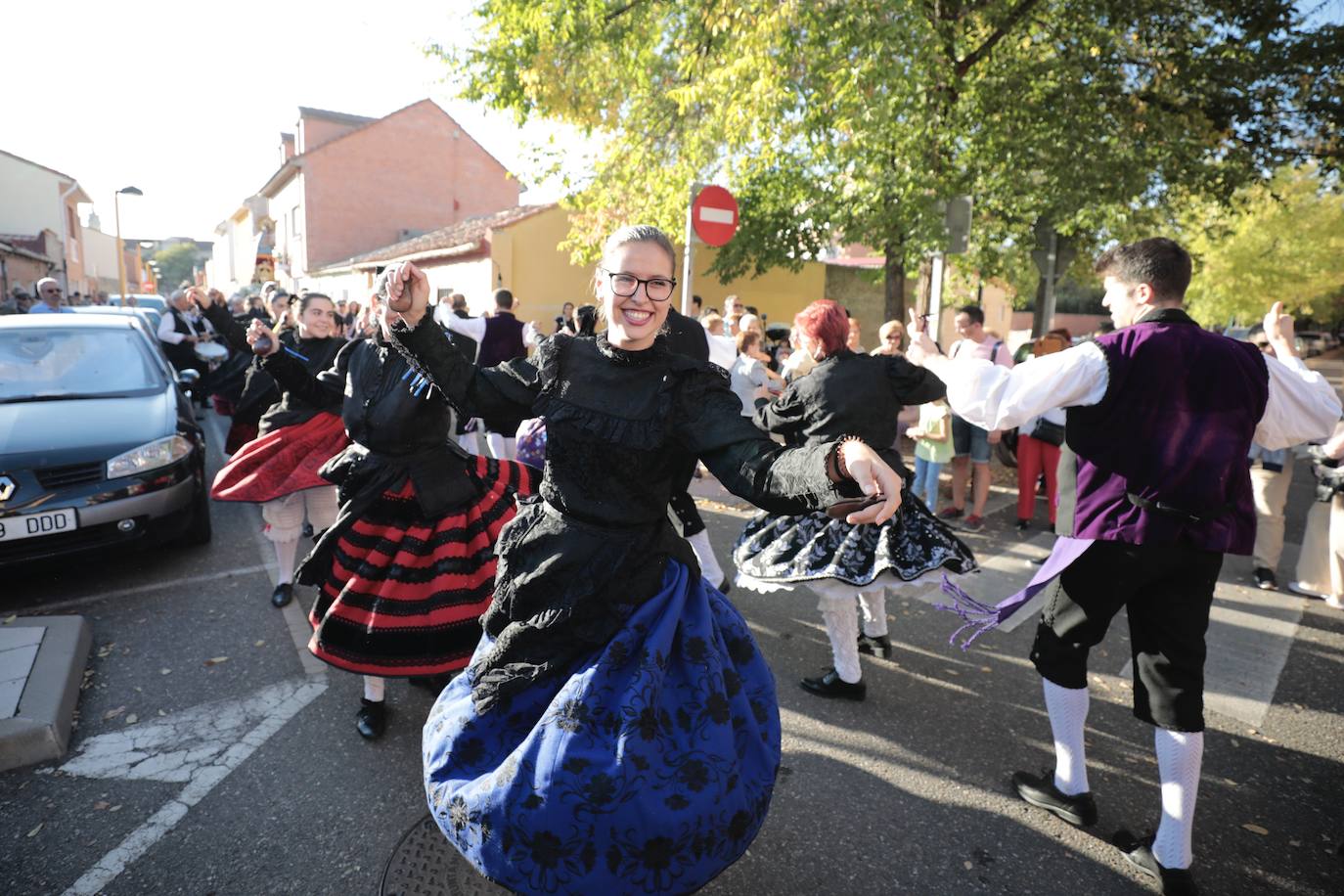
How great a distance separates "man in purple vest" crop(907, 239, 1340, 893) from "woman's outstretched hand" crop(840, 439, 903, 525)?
4.21ft

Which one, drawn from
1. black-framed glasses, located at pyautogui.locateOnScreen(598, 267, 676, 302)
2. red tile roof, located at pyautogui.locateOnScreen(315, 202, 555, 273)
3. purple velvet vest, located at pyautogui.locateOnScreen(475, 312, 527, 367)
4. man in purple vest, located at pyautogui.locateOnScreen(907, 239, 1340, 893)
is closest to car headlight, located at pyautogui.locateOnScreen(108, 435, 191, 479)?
purple velvet vest, located at pyautogui.locateOnScreen(475, 312, 527, 367)

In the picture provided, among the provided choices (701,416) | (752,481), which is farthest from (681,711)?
(701,416)

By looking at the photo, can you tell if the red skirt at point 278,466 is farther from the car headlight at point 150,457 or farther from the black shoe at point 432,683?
the black shoe at point 432,683

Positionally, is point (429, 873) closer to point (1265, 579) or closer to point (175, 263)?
point (1265, 579)

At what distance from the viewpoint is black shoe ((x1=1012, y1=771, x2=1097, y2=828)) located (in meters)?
3.06

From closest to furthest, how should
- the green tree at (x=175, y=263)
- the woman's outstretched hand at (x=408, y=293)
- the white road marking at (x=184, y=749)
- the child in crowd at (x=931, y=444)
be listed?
1. the woman's outstretched hand at (x=408, y=293)
2. the white road marking at (x=184, y=749)
3. the child in crowd at (x=931, y=444)
4. the green tree at (x=175, y=263)

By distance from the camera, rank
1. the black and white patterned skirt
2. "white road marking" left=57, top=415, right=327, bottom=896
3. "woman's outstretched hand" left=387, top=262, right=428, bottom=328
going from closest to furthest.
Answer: "woman's outstretched hand" left=387, top=262, right=428, bottom=328 < "white road marking" left=57, top=415, right=327, bottom=896 < the black and white patterned skirt

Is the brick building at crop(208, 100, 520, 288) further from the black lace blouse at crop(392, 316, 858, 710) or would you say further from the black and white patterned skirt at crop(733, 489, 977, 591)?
the black lace blouse at crop(392, 316, 858, 710)

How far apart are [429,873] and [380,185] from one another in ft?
114

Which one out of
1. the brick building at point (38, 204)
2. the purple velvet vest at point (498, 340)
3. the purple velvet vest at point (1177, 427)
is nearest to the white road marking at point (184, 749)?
the purple velvet vest at point (1177, 427)

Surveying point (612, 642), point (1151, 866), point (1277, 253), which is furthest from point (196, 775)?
point (1277, 253)

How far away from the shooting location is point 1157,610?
2.77 meters

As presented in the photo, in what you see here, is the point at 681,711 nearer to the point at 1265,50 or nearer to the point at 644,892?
the point at 644,892

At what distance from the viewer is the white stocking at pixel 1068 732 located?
3.01m
